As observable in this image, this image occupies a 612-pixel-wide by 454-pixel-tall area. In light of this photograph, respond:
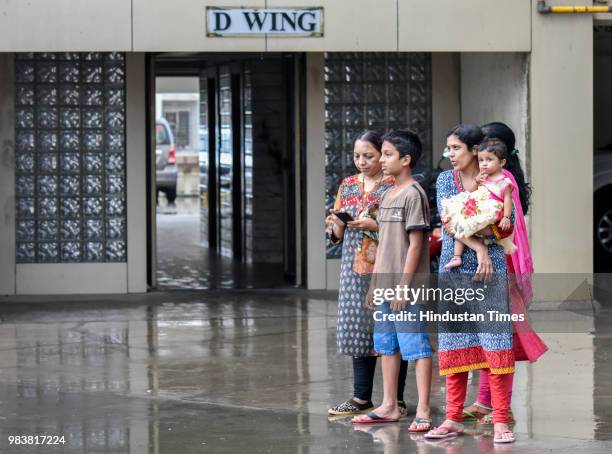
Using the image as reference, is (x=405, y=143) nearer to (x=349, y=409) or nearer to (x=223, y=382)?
(x=349, y=409)

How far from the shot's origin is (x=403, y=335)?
22.8ft

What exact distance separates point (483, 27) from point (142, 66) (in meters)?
3.39

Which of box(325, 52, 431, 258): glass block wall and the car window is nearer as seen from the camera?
box(325, 52, 431, 258): glass block wall

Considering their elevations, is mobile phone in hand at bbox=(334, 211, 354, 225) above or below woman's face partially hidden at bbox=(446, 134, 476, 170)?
below

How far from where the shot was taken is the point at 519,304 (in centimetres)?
684

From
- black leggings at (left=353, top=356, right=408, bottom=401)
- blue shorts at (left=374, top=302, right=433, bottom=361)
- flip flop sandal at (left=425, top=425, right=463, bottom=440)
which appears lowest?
flip flop sandal at (left=425, top=425, right=463, bottom=440)

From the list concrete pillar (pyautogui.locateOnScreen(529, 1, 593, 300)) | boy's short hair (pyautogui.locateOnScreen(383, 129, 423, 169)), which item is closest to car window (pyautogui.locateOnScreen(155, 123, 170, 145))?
concrete pillar (pyautogui.locateOnScreen(529, 1, 593, 300))

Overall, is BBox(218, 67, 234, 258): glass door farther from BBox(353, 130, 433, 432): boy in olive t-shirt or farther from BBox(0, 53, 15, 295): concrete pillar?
BBox(353, 130, 433, 432): boy in olive t-shirt

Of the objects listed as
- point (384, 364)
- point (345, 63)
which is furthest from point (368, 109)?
point (384, 364)

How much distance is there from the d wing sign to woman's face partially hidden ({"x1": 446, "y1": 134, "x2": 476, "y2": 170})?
4463 mm

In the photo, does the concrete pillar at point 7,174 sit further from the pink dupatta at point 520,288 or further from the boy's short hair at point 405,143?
the pink dupatta at point 520,288

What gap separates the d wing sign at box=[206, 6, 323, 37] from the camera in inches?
436

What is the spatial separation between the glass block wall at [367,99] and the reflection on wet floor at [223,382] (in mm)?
1566

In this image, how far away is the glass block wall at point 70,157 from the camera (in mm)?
12500
